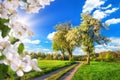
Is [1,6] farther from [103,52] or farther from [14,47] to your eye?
[103,52]

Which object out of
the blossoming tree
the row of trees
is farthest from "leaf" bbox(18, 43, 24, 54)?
the row of trees

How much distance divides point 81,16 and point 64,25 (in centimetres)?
2142

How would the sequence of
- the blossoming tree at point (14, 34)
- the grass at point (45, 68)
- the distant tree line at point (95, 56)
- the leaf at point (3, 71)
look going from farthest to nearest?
the distant tree line at point (95, 56) < the grass at point (45, 68) < the leaf at point (3, 71) < the blossoming tree at point (14, 34)

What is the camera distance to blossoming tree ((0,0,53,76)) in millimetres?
1278

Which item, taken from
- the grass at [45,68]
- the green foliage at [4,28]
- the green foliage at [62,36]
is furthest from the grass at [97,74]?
the green foliage at [62,36]

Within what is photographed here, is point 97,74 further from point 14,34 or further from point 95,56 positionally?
point 95,56

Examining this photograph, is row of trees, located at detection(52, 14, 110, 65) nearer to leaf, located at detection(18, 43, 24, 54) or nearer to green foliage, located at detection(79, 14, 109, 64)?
green foliage, located at detection(79, 14, 109, 64)

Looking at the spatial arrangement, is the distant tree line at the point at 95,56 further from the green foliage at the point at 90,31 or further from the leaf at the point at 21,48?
the leaf at the point at 21,48

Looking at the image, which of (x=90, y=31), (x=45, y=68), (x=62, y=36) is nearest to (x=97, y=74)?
(x=45, y=68)

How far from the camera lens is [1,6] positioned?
1.46 metres

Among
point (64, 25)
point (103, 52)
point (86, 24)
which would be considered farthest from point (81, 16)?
point (103, 52)

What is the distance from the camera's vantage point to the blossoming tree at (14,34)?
50.3 inches

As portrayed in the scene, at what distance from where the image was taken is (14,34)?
1.51m

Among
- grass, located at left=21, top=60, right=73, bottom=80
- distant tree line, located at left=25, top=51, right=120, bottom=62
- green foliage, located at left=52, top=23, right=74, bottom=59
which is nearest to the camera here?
grass, located at left=21, top=60, right=73, bottom=80
